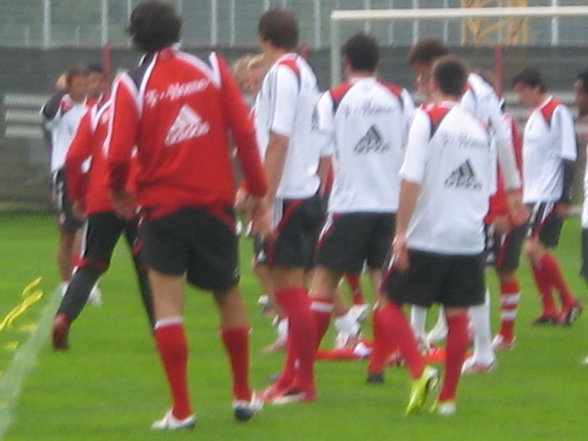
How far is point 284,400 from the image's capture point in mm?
A: 8773

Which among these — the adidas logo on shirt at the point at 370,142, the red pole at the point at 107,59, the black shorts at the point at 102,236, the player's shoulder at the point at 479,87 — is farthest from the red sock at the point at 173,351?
the red pole at the point at 107,59

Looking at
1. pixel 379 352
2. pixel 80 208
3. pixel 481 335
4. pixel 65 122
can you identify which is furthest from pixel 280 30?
pixel 65 122

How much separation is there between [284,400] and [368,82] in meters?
1.81

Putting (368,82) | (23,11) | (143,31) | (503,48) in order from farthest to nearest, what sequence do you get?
(23,11), (503,48), (368,82), (143,31)

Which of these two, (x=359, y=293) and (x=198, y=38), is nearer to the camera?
(x=359, y=293)

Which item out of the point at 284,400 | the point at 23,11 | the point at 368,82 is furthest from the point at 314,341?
the point at 23,11

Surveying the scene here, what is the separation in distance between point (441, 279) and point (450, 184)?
17.7 inches

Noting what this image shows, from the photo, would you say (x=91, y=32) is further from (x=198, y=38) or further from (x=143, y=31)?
(x=143, y=31)

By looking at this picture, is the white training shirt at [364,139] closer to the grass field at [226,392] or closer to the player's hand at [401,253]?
the grass field at [226,392]

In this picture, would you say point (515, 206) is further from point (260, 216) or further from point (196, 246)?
point (196, 246)

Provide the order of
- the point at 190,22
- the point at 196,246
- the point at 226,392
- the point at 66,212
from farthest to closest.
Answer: the point at 190,22
the point at 66,212
the point at 226,392
the point at 196,246

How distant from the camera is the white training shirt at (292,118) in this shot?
843 cm

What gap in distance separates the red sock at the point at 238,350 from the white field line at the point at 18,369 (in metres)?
1.07

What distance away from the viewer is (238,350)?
8.00 m
